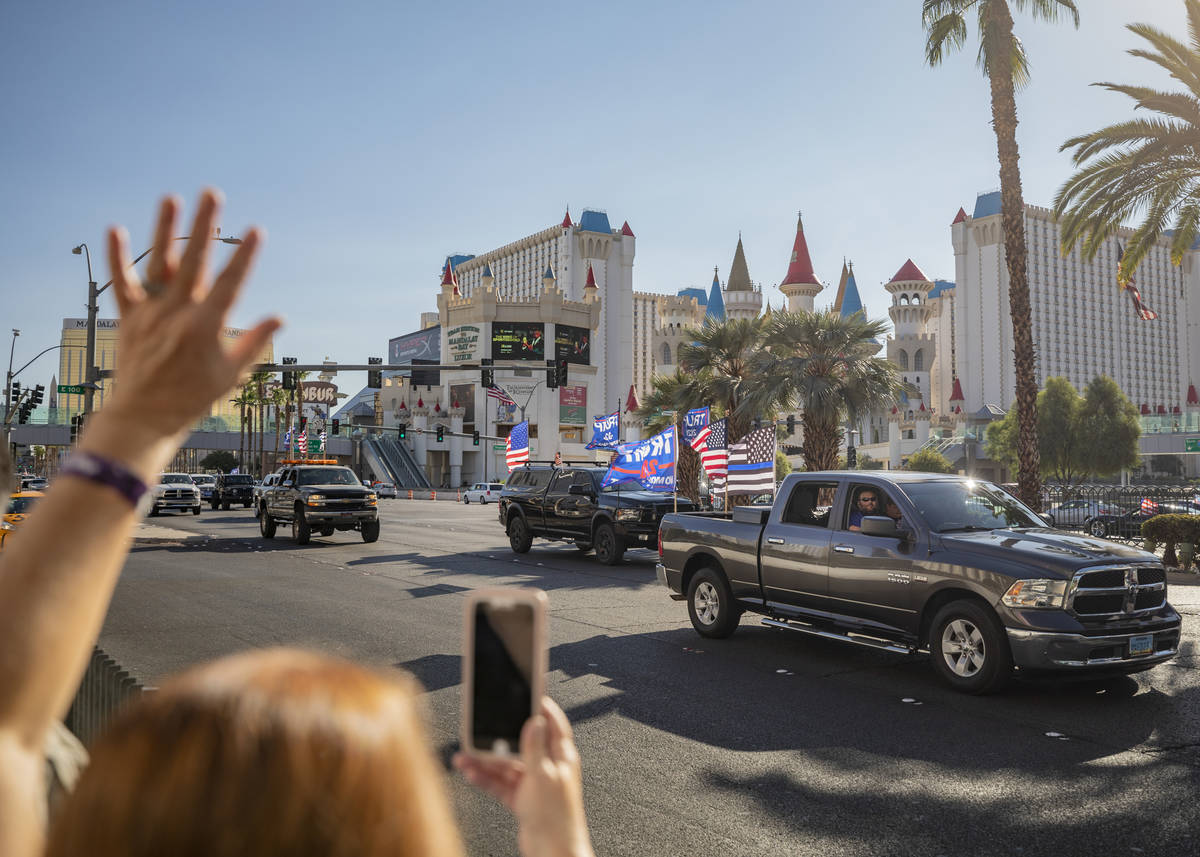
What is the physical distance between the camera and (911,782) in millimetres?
5910

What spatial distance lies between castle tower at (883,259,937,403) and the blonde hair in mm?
135675

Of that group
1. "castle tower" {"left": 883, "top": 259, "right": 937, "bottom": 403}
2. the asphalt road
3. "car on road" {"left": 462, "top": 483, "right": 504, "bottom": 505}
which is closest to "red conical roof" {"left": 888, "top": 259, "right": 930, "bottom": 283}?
"castle tower" {"left": 883, "top": 259, "right": 937, "bottom": 403}

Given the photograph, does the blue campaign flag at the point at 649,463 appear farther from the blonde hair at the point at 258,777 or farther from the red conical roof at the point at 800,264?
the red conical roof at the point at 800,264

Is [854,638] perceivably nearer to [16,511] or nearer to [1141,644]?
[1141,644]

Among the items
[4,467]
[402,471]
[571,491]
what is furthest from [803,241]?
[4,467]

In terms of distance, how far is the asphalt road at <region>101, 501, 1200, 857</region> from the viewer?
511 cm

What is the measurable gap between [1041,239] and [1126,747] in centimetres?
14509

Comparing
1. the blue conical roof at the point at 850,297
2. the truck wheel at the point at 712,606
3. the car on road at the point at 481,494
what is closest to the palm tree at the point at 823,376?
the truck wheel at the point at 712,606

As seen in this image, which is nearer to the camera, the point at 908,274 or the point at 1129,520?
the point at 1129,520

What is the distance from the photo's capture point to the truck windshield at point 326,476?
987 inches

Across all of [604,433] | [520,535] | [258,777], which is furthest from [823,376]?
[258,777]

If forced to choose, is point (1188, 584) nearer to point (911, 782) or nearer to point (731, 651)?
point (731, 651)

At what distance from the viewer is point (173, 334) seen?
1.24 meters

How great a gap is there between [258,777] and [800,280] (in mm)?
117566
